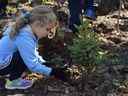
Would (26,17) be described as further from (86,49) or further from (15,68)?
(86,49)

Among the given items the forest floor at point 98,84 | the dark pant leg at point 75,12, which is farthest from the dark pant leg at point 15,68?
the dark pant leg at point 75,12

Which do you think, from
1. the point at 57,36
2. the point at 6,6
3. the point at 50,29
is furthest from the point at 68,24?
the point at 50,29

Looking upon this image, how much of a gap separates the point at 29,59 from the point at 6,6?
229cm

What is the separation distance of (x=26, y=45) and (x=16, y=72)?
39 centimetres

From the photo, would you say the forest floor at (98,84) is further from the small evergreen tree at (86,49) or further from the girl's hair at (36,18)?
the girl's hair at (36,18)

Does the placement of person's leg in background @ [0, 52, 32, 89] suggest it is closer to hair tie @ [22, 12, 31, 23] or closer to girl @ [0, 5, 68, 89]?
girl @ [0, 5, 68, 89]

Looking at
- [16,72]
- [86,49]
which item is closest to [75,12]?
[86,49]

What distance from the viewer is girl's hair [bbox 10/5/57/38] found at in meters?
3.94

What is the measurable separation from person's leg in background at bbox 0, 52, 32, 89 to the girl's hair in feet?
0.86

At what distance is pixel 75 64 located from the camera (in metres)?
4.50

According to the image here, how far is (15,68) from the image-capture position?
424cm

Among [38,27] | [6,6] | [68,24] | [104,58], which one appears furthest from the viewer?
[6,6]

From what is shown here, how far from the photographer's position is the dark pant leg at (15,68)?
13.8ft

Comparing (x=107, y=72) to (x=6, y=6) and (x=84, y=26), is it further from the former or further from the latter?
(x=6, y=6)
